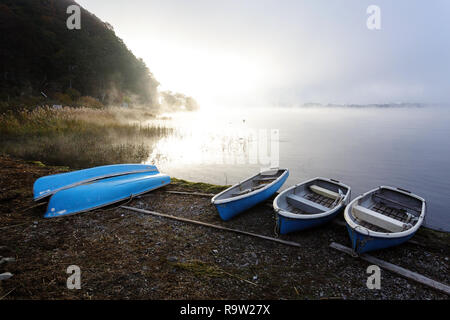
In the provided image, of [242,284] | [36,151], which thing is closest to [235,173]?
[242,284]

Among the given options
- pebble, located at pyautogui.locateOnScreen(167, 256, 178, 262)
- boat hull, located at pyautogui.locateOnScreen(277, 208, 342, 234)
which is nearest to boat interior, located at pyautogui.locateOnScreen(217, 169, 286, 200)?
boat hull, located at pyautogui.locateOnScreen(277, 208, 342, 234)

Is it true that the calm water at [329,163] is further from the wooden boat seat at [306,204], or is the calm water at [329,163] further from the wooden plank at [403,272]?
the wooden plank at [403,272]

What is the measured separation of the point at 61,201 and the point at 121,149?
780 cm

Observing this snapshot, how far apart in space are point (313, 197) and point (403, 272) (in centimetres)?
311

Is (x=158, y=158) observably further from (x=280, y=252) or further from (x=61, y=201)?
(x=280, y=252)

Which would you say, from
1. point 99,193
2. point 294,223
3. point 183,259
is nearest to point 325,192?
point 294,223

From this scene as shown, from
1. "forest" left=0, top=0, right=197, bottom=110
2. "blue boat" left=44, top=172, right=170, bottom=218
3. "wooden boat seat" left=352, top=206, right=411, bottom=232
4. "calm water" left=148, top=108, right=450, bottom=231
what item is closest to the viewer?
"wooden boat seat" left=352, top=206, right=411, bottom=232

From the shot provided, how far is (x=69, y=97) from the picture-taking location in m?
31.7

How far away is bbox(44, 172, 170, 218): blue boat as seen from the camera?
589 cm

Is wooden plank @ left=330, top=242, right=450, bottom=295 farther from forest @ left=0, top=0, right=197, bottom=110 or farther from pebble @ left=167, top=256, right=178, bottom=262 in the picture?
forest @ left=0, top=0, right=197, bottom=110

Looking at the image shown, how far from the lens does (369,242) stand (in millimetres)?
4590

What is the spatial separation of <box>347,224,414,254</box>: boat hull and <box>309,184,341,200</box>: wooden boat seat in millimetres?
1984

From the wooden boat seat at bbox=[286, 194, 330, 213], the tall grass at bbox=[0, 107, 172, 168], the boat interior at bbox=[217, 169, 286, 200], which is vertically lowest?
the wooden boat seat at bbox=[286, 194, 330, 213]

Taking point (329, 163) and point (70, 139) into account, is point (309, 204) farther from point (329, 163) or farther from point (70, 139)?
point (70, 139)
